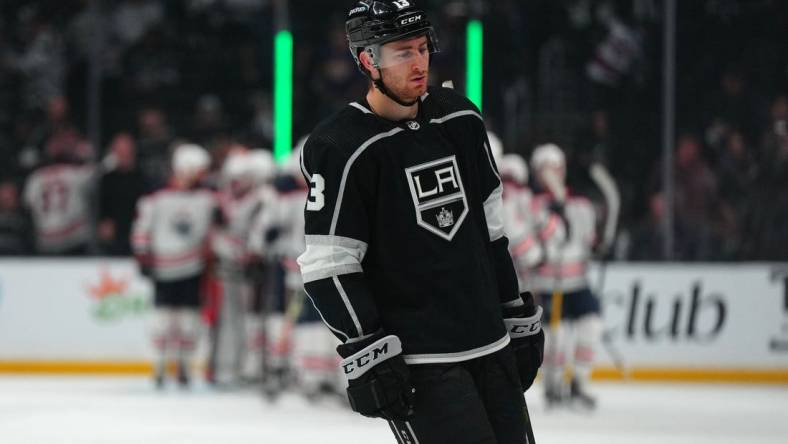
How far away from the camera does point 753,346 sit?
9.41m

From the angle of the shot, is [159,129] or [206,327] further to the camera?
[159,129]

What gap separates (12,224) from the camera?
1050cm

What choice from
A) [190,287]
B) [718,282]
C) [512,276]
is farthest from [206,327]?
[512,276]

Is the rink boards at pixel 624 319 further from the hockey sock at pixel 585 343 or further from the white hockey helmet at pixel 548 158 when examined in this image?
the white hockey helmet at pixel 548 158

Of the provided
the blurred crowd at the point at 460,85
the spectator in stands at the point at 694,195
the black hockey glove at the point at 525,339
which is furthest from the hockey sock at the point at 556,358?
the black hockey glove at the point at 525,339

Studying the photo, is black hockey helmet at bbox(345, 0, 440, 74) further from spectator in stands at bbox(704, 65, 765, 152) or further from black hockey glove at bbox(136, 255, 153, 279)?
spectator in stands at bbox(704, 65, 765, 152)

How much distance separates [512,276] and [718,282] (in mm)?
6835

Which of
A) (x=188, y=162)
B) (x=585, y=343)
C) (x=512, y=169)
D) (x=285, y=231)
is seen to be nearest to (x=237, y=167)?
(x=188, y=162)

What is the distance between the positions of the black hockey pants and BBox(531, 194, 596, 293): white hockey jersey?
18.0 ft

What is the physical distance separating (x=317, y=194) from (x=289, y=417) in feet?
17.1

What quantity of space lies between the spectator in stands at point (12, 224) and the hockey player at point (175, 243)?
4.58ft

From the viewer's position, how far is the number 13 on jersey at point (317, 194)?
9.26 ft

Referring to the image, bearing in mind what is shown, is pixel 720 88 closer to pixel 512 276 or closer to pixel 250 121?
pixel 250 121

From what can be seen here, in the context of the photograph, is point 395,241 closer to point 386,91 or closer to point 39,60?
point 386,91
